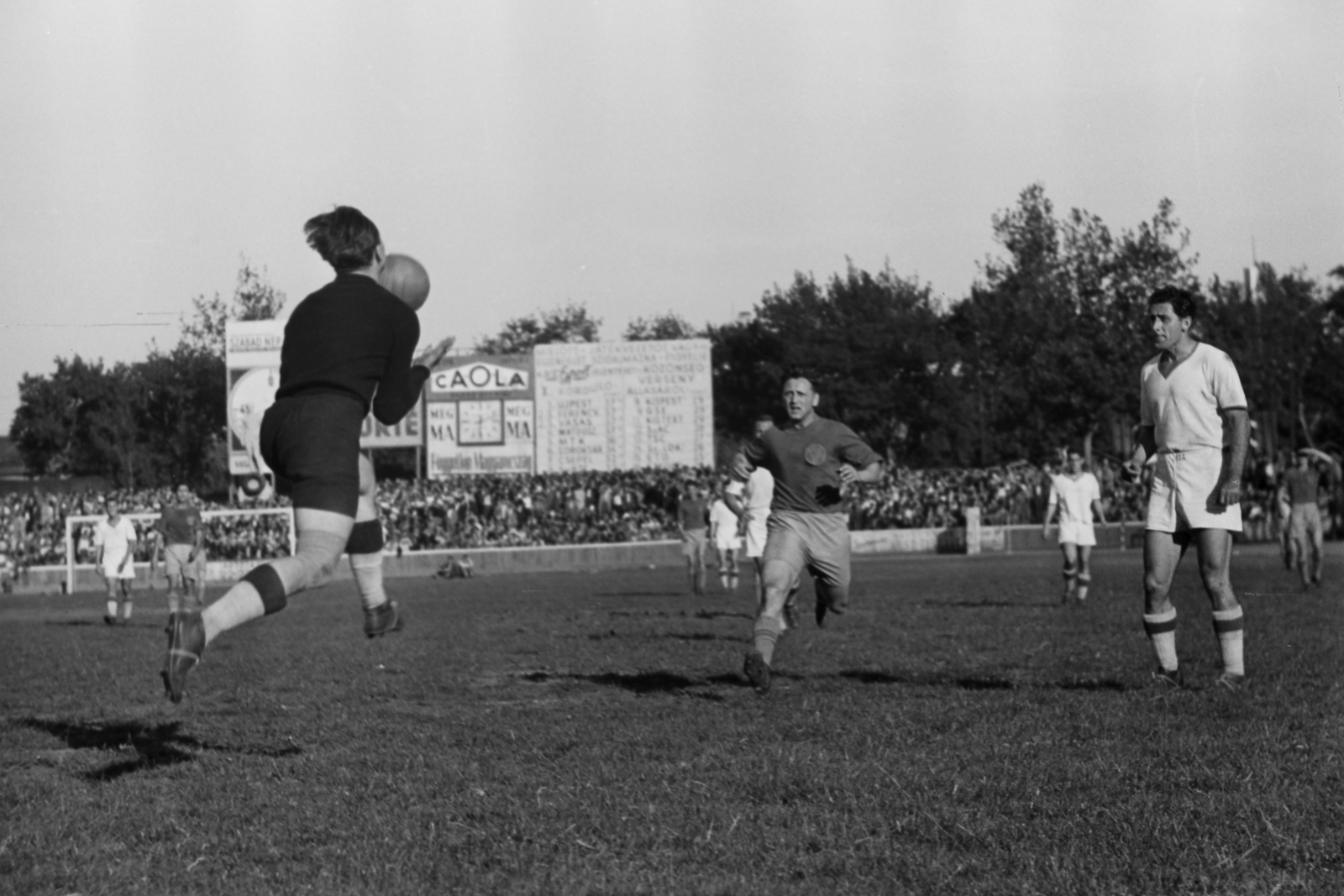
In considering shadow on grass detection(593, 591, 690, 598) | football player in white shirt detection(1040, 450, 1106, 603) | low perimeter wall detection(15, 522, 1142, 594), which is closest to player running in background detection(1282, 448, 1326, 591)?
football player in white shirt detection(1040, 450, 1106, 603)

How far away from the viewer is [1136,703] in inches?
317

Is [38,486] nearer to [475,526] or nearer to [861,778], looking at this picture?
[475,526]

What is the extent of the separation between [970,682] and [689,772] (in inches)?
145

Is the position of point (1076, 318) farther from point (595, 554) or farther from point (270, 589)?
point (270, 589)

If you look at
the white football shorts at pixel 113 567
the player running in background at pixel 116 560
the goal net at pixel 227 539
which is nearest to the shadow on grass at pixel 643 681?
the player running in background at pixel 116 560

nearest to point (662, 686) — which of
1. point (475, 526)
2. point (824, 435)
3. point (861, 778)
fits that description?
point (824, 435)

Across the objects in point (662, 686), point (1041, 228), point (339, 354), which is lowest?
point (662, 686)

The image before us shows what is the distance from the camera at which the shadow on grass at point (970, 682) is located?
908 centimetres

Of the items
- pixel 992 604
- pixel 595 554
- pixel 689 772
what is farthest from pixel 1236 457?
pixel 595 554

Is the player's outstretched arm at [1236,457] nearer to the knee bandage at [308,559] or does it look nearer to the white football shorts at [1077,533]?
the knee bandage at [308,559]

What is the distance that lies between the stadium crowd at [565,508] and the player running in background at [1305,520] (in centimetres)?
1896

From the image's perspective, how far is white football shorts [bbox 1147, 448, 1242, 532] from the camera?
Result: 28.4 feet

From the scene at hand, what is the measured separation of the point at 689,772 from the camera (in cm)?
633

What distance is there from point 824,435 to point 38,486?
6584 cm
